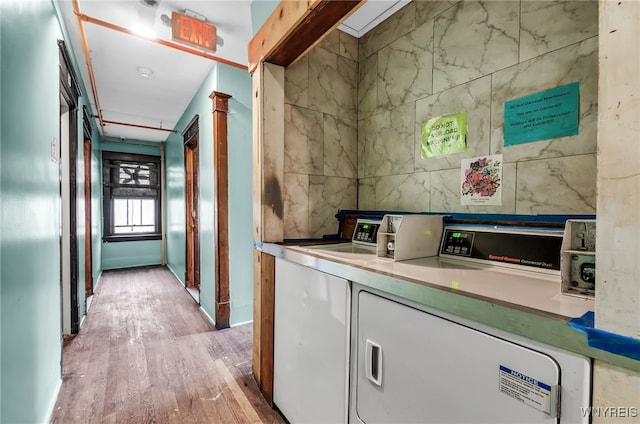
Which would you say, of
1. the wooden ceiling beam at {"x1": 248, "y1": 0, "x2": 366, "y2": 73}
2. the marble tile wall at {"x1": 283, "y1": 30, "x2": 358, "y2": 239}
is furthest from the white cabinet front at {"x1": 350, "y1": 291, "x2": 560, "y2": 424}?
the wooden ceiling beam at {"x1": 248, "y1": 0, "x2": 366, "y2": 73}

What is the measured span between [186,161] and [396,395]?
13.8 ft

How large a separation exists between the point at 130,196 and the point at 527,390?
22.5 ft

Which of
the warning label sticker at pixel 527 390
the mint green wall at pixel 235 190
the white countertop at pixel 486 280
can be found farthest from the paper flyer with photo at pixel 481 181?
the mint green wall at pixel 235 190

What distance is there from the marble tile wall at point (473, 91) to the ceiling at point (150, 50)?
0.36 meters

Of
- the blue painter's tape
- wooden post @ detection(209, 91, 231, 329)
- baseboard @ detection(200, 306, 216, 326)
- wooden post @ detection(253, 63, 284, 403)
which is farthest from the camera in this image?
baseboard @ detection(200, 306, 216, 326)

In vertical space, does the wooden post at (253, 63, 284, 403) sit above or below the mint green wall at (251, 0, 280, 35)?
below

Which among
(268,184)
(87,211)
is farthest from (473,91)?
(87,211)

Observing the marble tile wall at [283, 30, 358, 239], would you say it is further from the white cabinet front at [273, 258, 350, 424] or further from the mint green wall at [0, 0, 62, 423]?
the mint green wall at [0, 0, 62, 423]

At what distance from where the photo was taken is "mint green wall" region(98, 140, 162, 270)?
5523 mm

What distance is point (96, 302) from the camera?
3.71 metres

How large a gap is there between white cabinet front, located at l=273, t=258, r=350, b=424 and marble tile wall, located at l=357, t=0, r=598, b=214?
0.80m

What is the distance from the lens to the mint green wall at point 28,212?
113 cm

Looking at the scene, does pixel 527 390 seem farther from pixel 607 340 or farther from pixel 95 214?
pixel 95 214

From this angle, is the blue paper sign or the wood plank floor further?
the wood plank floor
